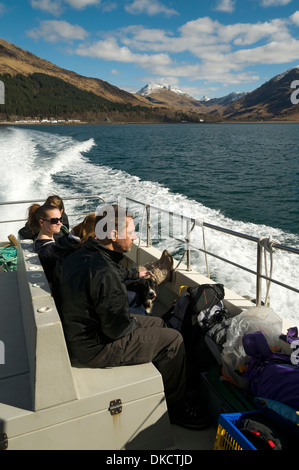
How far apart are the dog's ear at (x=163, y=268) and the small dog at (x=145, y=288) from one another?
0.45 m

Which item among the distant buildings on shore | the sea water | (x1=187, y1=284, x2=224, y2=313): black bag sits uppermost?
the distant buildings on shore

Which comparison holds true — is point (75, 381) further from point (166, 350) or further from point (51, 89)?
point (51, 89)

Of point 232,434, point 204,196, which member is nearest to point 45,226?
point 232,434

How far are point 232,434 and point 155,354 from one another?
2.25 feet

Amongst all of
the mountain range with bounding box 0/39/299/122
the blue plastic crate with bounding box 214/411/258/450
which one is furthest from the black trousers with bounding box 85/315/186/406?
the mountain range with bounding box 0/39/299/122

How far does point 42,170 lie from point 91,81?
201m

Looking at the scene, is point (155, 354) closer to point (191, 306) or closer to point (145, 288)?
point (191, 306)

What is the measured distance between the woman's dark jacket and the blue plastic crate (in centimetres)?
74

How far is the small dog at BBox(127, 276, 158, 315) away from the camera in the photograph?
138 inches

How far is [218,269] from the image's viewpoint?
7262 mm

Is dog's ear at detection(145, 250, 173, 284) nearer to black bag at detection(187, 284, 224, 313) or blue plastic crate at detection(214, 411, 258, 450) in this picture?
black bag at detection(187, 284, 224, 313)

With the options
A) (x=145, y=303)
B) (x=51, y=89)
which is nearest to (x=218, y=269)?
(x=145, y=303)

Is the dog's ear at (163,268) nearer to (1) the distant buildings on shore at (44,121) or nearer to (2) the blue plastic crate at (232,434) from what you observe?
(2) the blue plastic crate at (232,434)

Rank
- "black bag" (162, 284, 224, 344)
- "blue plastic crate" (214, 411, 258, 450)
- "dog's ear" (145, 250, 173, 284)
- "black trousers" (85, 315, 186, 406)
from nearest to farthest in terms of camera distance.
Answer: "blue plastic crate" (214, 411, 258, 450)
"black trousers" (85, 315, 186, 406)
"black bag" (162, 284, 224, 344)
"dog's ear" (145, 250, 173, 284)
